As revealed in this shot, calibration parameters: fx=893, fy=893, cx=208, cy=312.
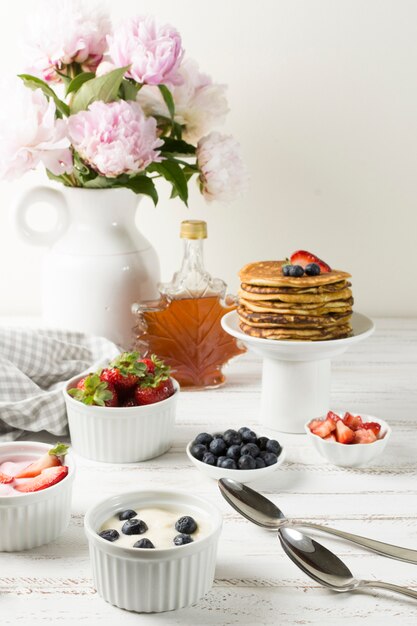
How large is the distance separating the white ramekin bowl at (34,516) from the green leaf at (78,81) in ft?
2.60

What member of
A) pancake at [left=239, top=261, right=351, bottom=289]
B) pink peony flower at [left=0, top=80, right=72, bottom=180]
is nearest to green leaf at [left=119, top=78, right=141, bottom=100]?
pink peony flower at [left=0, top=80, right=72, bottom=180]

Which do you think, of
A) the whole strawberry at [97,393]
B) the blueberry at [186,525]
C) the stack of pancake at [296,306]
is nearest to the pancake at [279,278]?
the stack of pancake at [296,306]

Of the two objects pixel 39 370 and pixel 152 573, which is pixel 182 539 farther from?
pixel 39 370

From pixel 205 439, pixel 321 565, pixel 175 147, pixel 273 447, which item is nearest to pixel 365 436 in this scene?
pixel 273 447

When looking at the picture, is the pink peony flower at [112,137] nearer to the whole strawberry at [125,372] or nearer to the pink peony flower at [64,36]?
the pink peony flower at [64,36]

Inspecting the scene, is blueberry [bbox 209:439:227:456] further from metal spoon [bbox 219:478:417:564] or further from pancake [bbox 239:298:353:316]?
pancake [bbox 239:298:353:316]

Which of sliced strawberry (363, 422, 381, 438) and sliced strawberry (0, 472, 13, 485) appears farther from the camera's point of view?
sliced strawberry (363, 422, 381, 438)

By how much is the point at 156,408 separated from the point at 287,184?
2.99 feet

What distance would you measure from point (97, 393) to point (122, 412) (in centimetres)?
5

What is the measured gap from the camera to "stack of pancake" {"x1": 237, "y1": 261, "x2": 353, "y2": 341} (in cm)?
142

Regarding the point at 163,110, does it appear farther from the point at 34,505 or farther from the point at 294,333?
the point at 34,505

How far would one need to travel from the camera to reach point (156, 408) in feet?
4.55

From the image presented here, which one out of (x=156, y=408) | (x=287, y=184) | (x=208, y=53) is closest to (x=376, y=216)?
(x=287, y=184)

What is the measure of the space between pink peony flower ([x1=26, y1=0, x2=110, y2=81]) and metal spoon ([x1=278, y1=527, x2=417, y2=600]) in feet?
3.23
